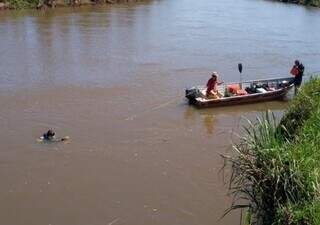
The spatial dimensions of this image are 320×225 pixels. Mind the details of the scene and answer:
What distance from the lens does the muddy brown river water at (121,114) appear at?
10570 millimetres

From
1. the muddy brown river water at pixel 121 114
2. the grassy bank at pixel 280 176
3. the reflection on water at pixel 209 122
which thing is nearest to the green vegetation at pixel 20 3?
the muddy brown river water at pixel 121 114

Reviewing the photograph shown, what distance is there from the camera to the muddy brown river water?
10.6m

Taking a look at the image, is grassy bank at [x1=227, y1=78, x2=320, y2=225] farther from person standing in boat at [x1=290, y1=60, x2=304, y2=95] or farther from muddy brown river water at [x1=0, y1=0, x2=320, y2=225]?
person standing in boat at [x1=290, y1=60, x2=304, y2=95]

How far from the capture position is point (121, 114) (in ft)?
52.3

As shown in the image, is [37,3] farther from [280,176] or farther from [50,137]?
[280,176]

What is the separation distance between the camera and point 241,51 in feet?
85.6

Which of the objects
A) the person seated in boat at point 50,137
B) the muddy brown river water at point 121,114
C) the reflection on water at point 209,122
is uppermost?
the person seated in boat at point 50,137

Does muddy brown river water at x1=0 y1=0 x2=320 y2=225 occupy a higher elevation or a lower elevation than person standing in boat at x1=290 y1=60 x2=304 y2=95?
lower

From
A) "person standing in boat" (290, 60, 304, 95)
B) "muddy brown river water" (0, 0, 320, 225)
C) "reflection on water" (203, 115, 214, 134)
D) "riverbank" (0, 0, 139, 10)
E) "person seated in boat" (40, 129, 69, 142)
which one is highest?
"person standing in boat" (290, 60, 304, 95)

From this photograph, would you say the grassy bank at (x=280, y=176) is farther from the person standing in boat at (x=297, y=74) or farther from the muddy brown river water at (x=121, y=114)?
the person standing in boat at (x=297, y=74)

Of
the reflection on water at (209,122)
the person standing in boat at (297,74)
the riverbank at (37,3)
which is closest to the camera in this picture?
the reflection on water at (209,122)

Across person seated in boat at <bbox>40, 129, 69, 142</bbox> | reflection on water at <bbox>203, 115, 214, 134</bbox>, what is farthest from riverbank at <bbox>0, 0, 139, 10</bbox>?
person seated in boat at <bbox>40, 129, 69, 142</bbox>

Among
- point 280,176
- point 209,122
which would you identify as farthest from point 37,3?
point 280,176

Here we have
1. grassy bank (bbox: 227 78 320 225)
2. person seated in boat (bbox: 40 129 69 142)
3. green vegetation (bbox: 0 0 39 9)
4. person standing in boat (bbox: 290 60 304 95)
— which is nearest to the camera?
grassy bank (bbox: 227 78 320 225)
